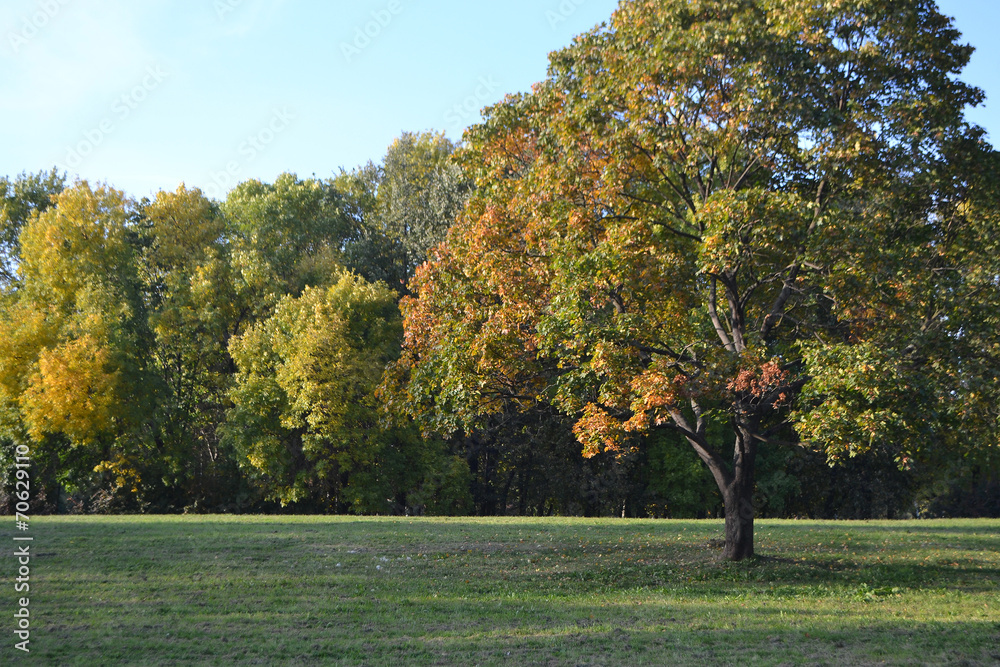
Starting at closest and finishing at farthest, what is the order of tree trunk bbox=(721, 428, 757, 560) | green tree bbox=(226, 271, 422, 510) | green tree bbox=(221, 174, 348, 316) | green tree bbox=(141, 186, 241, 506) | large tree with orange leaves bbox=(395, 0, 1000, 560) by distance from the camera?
large tree with orange leaves bbox=(395, 0, 1000, 560) → tree trunk bbox=(721, 428, 757, 560) → green tree bbox=(226, 271, 422, 510) → green tree bbox=(141, 186, 241, 506) → green tree bbox=(221, 174, 348, 316)

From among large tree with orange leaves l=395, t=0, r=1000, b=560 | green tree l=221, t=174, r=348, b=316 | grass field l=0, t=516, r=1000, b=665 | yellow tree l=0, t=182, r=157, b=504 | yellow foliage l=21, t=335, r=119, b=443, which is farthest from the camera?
green tree l=221, t=174, r=348, b=316

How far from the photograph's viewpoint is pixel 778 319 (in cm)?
1531

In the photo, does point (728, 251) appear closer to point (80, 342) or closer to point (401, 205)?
point (80, 342)

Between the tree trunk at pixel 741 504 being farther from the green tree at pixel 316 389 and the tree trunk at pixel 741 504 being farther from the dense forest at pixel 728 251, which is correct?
the green tree at pixel 316 389

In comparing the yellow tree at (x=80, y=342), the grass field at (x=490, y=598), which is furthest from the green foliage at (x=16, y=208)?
the grass field at (x=490, y=598)

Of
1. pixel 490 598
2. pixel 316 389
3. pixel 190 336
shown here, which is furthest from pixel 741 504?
pixel 190 336

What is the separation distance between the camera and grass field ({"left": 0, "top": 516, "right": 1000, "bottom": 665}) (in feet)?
28.7

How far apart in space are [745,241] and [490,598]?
7121mm

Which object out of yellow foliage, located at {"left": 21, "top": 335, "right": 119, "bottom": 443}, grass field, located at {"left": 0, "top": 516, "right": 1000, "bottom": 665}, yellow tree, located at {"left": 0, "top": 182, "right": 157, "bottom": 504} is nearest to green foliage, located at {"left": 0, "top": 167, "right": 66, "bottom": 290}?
yellow tree, located at {"left": 0, "top": 182, "right": 157, "bottom": 504}

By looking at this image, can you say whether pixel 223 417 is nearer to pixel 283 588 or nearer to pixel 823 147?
pixel 283 588

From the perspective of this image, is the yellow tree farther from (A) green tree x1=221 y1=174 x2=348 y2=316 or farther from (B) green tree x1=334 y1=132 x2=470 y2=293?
(B) green tree x1=334 y1=132 x2=470 y2=293

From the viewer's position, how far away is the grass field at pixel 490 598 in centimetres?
876

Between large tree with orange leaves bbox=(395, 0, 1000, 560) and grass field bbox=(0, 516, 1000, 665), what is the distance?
7.68ft

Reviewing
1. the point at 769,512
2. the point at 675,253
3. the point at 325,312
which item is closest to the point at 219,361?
the point at 325,312
